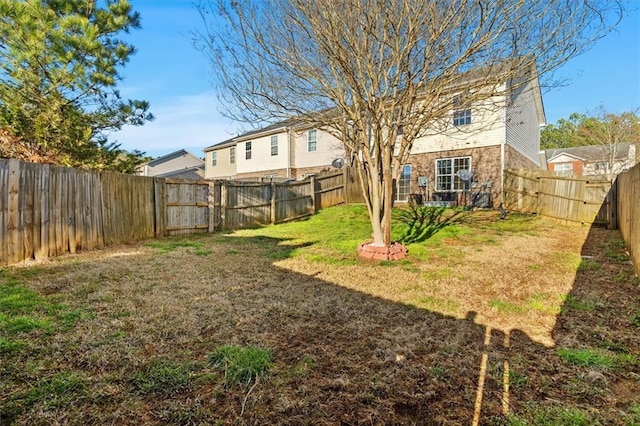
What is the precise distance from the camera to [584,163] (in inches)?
1142

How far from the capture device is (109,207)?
6.79 m

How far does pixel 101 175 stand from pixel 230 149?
17.7 m

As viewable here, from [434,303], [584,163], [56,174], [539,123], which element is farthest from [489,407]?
[584,163]

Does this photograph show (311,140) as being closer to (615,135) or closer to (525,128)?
(525,128)

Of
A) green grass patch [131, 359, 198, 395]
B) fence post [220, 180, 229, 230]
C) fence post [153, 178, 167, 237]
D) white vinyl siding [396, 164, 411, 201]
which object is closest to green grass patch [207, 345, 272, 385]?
green grass patch [131, 359, 198, 395]

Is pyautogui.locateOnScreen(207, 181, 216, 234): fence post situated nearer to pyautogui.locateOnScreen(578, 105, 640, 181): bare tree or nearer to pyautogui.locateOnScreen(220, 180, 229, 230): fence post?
pyautogui.locateOnScreen(220, 180, 229, 230): fence post

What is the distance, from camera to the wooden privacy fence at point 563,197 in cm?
875

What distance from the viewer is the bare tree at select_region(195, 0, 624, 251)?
4871 mm

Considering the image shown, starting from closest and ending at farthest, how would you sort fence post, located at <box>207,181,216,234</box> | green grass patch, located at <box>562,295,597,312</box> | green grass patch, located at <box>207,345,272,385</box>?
green grass patch, located at <box>207,345,272,385</box>, green grass patch, located at <box>562,295,597,312</box>, fence post, located at <box>207,181,216,234</box>

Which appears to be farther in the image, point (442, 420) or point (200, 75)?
point (200, 75)

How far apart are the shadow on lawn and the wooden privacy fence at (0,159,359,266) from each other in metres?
2.85

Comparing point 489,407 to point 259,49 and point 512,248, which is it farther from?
point 259,49

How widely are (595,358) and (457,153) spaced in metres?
11.9

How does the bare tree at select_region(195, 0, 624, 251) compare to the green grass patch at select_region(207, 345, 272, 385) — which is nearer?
the green grass patch at select_region(207, 345, 272, 385)
